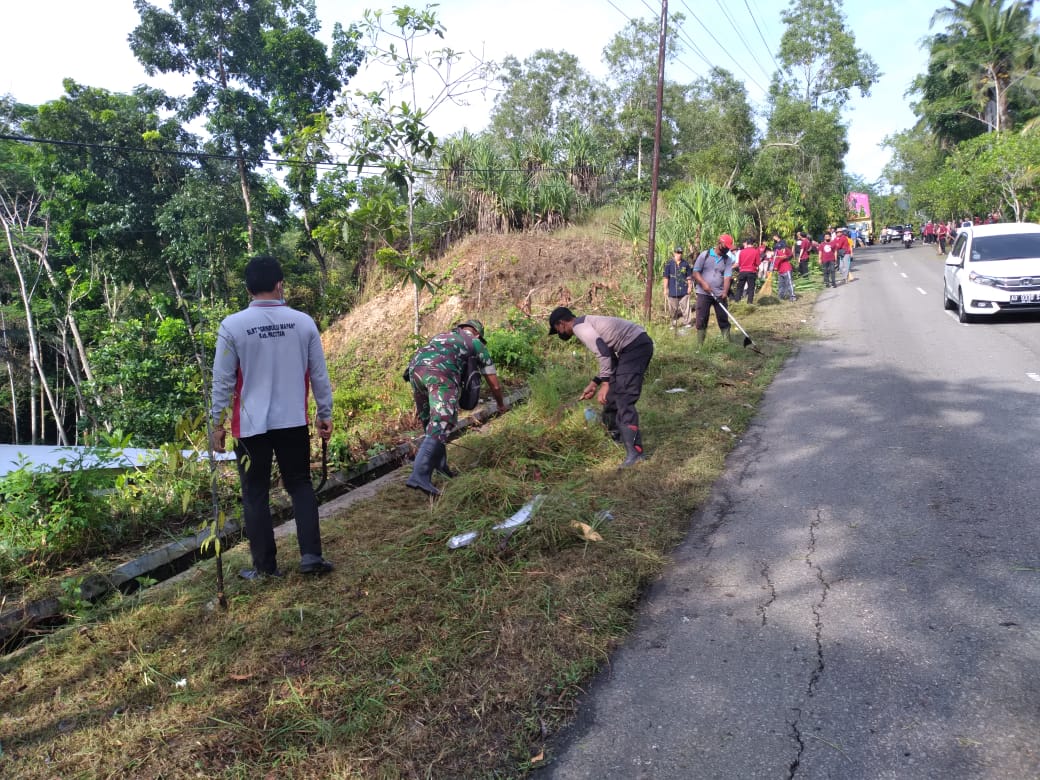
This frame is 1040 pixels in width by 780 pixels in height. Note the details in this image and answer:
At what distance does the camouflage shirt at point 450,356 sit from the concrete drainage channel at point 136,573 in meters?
1.60

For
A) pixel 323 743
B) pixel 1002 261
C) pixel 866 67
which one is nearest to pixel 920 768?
pixel 323 743

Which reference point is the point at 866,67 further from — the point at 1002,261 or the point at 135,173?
the point at 135,173

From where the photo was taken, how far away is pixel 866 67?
46250 mm

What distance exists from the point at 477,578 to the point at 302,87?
2334 cm

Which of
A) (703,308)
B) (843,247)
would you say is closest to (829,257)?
(843,247)

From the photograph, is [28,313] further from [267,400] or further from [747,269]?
[267,400]

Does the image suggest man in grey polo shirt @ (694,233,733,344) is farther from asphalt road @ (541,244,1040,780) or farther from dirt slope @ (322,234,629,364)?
asphalt road @ (541,244,1040,780)

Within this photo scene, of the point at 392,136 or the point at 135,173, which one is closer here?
the point at 392,136

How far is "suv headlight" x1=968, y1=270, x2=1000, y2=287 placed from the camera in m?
12.4

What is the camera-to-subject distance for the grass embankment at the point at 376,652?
276 cm

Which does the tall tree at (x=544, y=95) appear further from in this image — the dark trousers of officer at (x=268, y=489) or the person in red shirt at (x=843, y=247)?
the dark trousers of officer at (x=268, y=489)

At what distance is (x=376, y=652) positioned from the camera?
3.40 metres

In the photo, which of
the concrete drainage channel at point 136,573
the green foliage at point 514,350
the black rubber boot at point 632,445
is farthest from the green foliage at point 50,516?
the green foliage at point 514,350

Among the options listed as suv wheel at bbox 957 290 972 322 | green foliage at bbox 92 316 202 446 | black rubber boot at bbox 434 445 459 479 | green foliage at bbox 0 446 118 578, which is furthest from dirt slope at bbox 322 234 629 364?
green foliage at bbox 0 446 118 578
